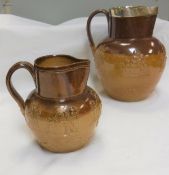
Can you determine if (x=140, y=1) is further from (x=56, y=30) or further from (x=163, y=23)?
(x=56, y=30)

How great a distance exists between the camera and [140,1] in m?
0.94

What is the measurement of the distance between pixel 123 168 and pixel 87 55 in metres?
0.44

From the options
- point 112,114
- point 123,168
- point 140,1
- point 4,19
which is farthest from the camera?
point 140,1

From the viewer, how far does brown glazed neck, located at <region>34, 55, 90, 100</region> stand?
0.50 m

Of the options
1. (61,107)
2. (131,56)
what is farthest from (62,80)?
(131,56)

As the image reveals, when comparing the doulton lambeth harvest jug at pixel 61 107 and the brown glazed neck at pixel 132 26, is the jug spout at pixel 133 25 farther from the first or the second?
the doulton lambeth harvest jug at pixel 61 107

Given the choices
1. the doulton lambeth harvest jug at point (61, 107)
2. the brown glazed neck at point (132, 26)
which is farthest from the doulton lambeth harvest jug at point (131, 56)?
the doulton lambeth harvest jug at point (61, 107)

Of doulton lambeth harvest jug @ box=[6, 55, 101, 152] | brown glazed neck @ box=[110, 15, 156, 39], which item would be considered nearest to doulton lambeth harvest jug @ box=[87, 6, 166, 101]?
brown glazed neck @ box=[110, 15, 156, 39]

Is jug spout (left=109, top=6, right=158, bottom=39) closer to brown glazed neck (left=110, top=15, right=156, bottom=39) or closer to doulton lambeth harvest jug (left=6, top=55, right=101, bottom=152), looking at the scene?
brown glazed neck (left=110, top=15, right=156, bottom=39)

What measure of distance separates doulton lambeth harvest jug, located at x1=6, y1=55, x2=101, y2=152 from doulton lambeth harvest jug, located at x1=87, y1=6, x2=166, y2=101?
19 cm

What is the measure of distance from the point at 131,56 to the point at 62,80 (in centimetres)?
25

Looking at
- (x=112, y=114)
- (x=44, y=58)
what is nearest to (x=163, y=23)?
(x=112, y=114)

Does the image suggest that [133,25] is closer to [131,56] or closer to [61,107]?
[131,56]

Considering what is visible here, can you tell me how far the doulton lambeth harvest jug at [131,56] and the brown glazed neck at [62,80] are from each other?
0.65ft
